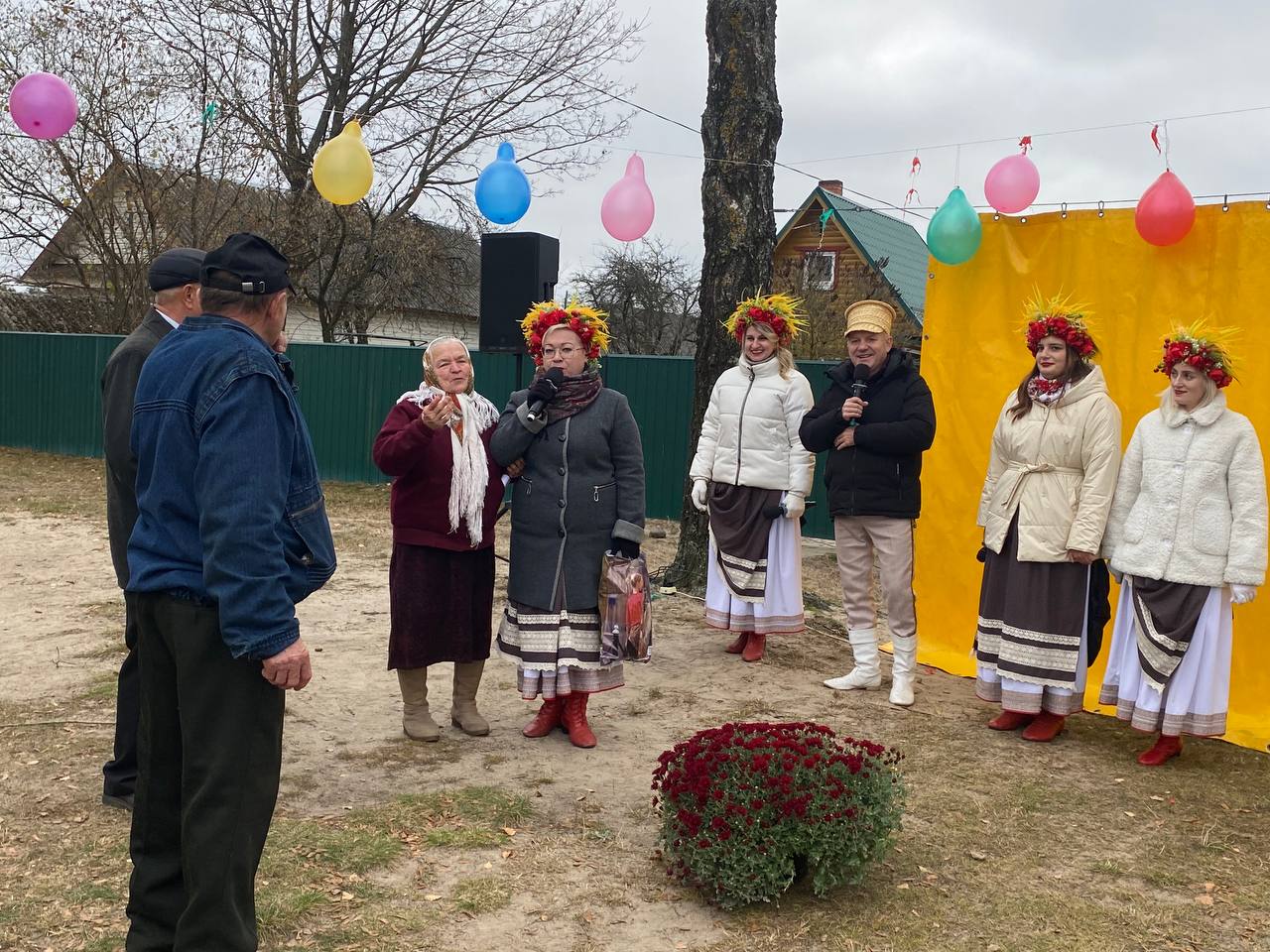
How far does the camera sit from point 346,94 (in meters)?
17.3

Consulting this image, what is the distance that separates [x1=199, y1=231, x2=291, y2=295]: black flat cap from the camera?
2498 mm

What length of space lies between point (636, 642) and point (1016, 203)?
315 cm

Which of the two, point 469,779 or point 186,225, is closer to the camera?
point 469,779

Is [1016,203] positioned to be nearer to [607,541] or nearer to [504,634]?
[607,541]

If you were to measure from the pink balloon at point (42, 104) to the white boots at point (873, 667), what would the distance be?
15.3ft

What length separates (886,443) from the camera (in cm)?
535

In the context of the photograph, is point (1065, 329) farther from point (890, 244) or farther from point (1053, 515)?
point (890, 244)

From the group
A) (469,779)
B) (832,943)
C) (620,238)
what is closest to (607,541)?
(469,779)

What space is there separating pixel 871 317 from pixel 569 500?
1.96 m

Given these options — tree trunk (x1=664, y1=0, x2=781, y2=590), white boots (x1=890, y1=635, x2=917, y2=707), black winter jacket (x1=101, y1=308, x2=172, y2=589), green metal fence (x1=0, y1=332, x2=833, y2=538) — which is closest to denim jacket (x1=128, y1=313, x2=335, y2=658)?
black winter jacket (x1=101, y1=308, x2=172, y2=589)

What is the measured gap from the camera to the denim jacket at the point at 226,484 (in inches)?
91.7

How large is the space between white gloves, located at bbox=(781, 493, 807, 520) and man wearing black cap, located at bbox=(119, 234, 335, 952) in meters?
3.64

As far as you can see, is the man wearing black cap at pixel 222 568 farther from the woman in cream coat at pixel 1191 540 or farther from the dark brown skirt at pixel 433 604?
the woman in cream coat at pixel 1191 540

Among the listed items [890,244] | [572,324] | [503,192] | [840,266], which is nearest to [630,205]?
[503,192]
